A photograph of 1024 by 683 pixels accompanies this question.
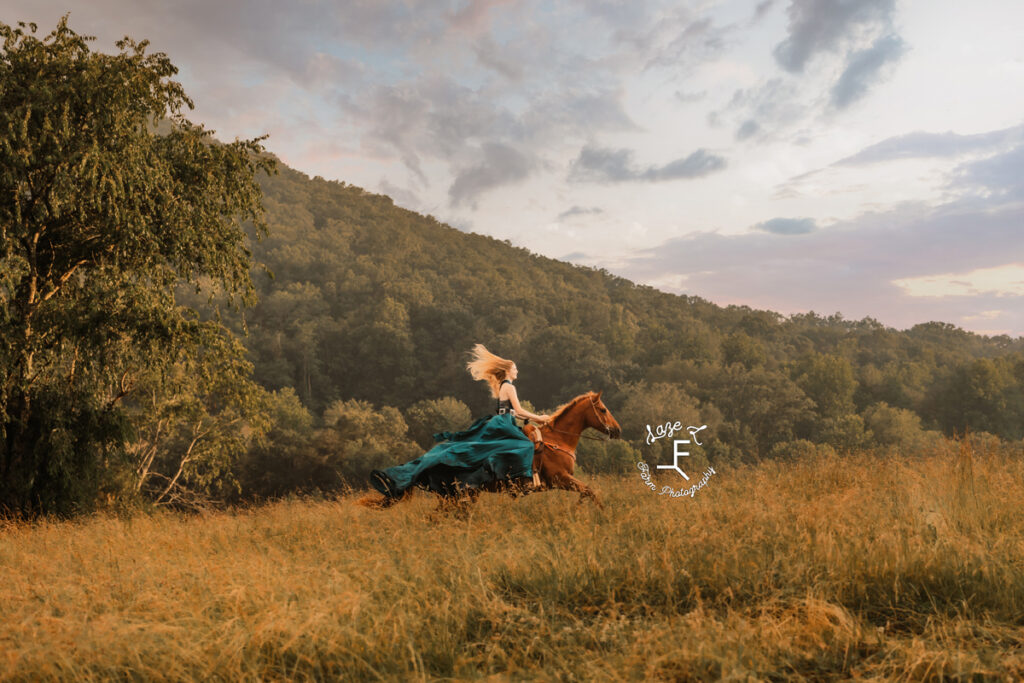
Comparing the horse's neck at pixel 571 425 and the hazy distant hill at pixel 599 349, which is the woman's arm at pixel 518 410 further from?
the hazy distant hill at pixel 599 349

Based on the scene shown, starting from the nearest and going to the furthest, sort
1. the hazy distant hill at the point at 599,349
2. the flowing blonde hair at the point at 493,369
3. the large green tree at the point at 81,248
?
the flowing blonde hair at the point at 493,369 < the large green tree at the point at 81,248 < the hazy distant hill at the point at 599,349

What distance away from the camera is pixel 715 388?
61.8 meters

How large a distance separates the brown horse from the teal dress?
14 centimetres

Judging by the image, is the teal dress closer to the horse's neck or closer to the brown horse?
the brown horse

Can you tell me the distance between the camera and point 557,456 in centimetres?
812

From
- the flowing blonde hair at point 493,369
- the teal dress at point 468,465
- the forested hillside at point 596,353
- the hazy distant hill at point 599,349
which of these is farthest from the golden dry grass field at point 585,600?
the hazy distant hill at point 599,349

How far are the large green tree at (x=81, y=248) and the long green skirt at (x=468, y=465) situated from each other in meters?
6.29

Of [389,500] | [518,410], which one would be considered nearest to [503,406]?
[518,410]

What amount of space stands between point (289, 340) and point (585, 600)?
70.9m

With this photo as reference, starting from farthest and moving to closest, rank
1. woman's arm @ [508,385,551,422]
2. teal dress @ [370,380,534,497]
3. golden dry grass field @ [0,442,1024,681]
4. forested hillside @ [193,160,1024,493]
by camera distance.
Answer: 1. forested hillside @ [193,160,1024,493]
2. woman's arm @ [508,385,551,422]
3. teal dress @ [370,380,534,497]
4. golden dry grass field @ [0,442,1024,681]

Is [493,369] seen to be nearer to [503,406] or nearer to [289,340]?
[503,406]

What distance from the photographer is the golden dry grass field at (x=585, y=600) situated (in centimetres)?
338

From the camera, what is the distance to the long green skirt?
24.5 feet

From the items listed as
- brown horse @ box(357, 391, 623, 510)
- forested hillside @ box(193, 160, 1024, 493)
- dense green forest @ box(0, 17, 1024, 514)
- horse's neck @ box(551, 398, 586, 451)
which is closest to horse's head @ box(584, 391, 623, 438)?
brown horse @ box(357, 391, 623, 510)
